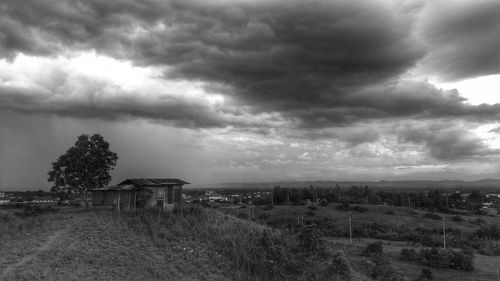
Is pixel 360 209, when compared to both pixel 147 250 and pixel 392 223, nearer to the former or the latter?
pixel 392 223

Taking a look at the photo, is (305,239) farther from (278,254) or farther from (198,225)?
(198,225)

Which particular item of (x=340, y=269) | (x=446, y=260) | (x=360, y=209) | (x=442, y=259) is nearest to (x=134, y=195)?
(x=340, y=269)

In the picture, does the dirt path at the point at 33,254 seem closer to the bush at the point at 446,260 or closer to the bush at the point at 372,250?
the bush at the point at 372,250

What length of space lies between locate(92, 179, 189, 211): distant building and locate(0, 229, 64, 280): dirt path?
791 centimetres

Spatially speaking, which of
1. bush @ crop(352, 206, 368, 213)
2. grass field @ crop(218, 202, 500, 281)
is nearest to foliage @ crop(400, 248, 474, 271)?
grass field @ crop(218, 202, 500, 281)

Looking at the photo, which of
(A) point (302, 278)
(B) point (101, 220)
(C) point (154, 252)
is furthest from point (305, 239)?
(B) point (101, 220)

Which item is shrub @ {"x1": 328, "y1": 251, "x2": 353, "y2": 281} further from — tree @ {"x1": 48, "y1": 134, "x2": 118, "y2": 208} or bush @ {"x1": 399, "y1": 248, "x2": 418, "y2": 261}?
tree @ {"x1": 48, "y1": 134, "x2": 118, "y2": 208}

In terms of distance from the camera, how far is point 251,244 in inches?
1070

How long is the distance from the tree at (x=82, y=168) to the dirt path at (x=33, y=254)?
16054 millimetres

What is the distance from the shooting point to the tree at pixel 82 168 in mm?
40062

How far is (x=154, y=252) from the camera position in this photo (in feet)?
80.1

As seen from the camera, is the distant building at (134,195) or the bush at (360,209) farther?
the bush at (360,209)

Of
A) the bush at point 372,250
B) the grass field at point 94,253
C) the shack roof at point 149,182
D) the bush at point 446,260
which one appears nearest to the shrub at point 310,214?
the bush at point 372,250

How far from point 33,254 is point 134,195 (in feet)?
42.2
